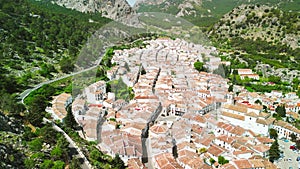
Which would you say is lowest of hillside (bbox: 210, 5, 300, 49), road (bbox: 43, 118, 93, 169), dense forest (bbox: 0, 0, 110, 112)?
road (bbox: 43, 118, 93, 169)

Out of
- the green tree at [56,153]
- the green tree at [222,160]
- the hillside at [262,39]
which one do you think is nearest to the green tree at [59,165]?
the green tree at [56,153]

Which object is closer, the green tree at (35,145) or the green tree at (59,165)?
the green tree at (59,165)

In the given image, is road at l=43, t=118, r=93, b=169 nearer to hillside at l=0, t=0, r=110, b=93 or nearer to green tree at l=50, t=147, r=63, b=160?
green tree at l=50, t=147, r=63, b=160

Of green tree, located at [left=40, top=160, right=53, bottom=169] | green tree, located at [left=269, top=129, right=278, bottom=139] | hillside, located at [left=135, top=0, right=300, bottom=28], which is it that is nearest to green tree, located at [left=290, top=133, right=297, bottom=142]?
green tree, located at [left=269, top=129, right=278, bottom=139]

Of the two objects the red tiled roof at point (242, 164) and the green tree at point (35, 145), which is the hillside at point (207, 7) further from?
the green tree at point (35, 145)

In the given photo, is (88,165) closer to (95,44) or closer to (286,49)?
(95,44)

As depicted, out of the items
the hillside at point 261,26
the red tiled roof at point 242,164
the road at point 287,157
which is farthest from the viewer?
the hillside at point 261,26
